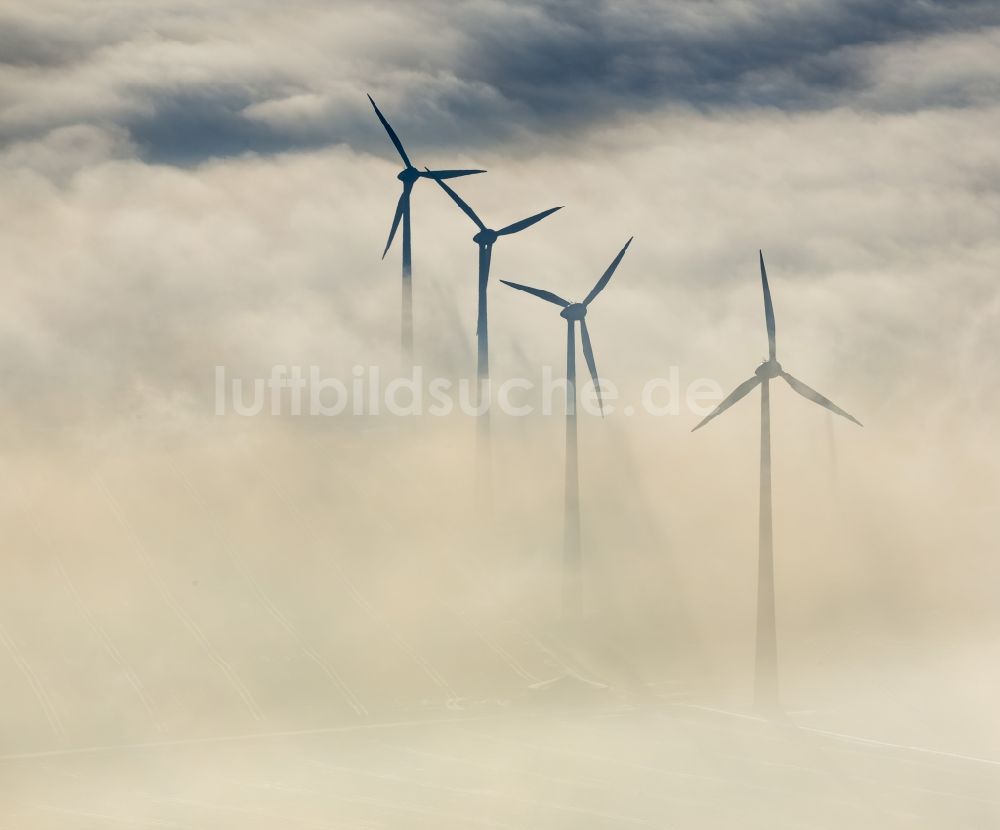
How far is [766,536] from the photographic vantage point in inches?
7165

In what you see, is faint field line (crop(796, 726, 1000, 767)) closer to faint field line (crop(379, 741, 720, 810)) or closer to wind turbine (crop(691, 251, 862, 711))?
wind turbine (crop(691, 251, 862, 711))

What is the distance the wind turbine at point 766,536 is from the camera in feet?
591

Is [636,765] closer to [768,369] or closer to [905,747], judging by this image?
[905,747]

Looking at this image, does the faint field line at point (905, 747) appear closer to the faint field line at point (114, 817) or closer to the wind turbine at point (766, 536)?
the wind turbine at point (766, 536)

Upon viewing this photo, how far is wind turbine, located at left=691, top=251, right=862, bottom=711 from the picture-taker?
180 metres

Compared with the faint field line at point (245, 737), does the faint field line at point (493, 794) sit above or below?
below

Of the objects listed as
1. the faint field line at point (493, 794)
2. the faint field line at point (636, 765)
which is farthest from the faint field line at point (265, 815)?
the faint field line at point (636, 765)

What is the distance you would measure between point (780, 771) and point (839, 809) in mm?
13144

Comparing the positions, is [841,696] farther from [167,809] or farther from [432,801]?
[167,809]

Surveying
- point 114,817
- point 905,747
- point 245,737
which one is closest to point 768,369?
point 905,747

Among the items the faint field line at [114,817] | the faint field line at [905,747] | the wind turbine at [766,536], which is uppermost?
the wind turbine at [766,536]

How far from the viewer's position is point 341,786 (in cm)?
16100

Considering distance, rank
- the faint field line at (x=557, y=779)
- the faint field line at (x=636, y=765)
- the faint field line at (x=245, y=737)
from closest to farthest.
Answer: the faint field line at (x=557, y=779), the faint field line at (x=636, y=765), the faint field line at (x=245, y=737)

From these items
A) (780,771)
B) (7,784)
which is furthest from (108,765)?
(780,771)
